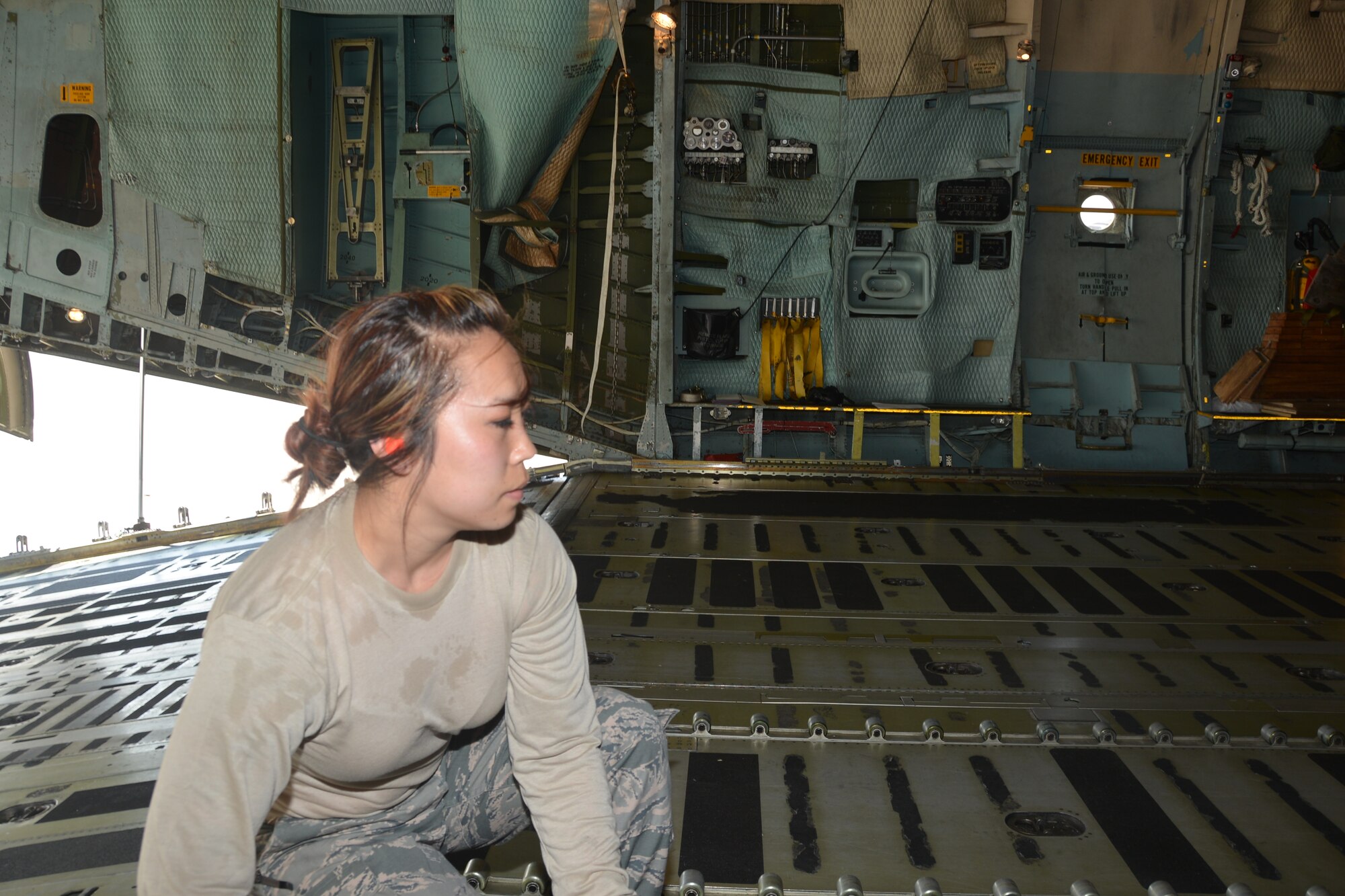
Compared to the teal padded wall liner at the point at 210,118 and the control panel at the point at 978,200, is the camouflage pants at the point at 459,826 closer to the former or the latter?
the teal padded wall liner at the point at 210,118

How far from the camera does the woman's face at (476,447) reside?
59.9 inches

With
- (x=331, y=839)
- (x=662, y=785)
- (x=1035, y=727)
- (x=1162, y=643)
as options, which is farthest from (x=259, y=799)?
(x=1162, y=643)

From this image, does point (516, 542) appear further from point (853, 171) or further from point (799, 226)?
point (853, 171)

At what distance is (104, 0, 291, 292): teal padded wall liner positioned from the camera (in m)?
5.86

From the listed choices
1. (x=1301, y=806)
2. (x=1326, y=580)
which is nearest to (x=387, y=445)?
(x=1301, y=806)

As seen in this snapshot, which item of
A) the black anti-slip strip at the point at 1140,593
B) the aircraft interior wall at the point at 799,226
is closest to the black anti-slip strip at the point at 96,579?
the aircraft interior wall at the point at 799,226

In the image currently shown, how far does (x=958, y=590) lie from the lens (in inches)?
159

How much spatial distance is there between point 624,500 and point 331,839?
12.4ft

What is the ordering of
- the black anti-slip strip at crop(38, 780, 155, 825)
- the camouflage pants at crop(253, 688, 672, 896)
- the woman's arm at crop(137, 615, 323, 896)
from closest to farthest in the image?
the woman's arm at crop(137, 615, 323, 896)
the camouflage pants at crop(253, 688, 672, 896)
the black anti-slip strip at crop(38, 780, 155, 825)

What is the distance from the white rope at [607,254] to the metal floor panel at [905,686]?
1.09 meters

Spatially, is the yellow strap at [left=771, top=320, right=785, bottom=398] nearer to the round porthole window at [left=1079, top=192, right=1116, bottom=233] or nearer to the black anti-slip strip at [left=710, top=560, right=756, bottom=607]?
the round porthole window at [left=1079, top=192, right=1116, bottom=233]

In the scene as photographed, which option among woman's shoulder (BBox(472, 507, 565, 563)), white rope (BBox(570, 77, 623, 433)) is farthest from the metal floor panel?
white rope (BBox(570, 77, 623, 433))

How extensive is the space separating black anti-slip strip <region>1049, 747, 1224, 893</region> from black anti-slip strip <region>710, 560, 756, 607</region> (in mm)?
1432

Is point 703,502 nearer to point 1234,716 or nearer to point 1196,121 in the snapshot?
point 1234,716
